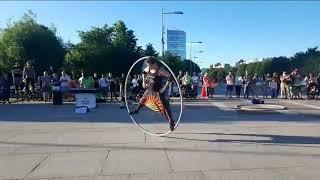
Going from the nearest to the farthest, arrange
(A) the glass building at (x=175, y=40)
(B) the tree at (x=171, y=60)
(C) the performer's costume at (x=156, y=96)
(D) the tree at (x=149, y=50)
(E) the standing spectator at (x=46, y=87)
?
1. (C) the performer's costume at (x=156, y=96)
2. (E) the standing spectator at (x=46, y=87)
3. (B) the tree at (x=171, y=60)
4. (D) the tree at (x=149, y=50)
5. (A) the glass building at (x=175, y=40)

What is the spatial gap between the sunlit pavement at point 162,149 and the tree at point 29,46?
4860 centimetres

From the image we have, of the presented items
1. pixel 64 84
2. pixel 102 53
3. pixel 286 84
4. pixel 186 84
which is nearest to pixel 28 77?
pixel 64 84

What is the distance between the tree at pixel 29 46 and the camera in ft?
207

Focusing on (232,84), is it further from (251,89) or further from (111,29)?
(111,29)

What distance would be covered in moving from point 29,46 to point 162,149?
57.7m

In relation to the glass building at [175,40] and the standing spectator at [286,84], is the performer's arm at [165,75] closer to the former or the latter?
the standing spectator at [286,84]

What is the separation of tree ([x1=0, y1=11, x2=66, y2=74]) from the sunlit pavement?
48.6 m

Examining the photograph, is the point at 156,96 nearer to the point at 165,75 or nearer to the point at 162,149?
the point at 165,75

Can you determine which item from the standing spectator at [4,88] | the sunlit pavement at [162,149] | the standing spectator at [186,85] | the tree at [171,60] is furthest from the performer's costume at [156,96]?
the tree at [171,60]

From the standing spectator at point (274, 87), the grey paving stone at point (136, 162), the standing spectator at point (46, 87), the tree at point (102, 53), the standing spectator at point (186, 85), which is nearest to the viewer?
the grey paving stone at point (136, 162)

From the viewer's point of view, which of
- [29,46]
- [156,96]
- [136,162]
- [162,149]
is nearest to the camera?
[136,162]

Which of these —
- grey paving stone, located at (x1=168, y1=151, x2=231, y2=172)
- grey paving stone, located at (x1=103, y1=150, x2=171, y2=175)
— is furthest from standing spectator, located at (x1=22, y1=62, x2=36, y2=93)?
grey paving stone, located at (x1=168, y1=151, x2=231, y2=172)

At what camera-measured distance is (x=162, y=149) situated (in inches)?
410

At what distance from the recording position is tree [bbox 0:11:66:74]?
207 ft
